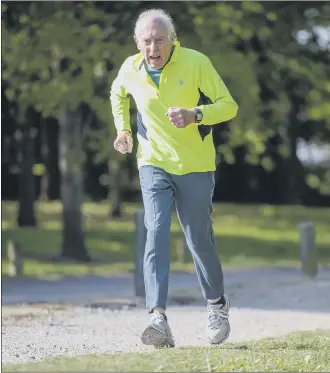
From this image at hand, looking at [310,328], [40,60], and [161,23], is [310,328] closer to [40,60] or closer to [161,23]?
[161,23]

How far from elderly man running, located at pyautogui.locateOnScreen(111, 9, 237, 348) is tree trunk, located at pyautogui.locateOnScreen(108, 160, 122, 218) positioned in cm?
2300

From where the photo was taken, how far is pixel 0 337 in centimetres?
721

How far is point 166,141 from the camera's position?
20.6 feet

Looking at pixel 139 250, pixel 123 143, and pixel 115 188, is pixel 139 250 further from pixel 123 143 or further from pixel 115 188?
pixel 115 188

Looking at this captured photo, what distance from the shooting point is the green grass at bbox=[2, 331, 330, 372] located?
5184 mm

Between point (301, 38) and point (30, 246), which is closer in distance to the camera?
point (301, 38)

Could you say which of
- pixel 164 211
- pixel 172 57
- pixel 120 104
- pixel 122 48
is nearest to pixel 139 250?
pixel 120 104

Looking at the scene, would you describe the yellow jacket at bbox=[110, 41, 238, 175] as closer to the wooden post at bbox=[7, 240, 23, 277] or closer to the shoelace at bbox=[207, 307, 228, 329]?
the shoelace at bbox=[207, 307, 228, 329]

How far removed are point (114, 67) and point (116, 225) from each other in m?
12.5

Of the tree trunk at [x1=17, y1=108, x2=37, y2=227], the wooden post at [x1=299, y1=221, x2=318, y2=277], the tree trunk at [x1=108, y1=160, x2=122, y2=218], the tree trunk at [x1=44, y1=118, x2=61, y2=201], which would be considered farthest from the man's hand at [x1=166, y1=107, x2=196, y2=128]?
the tree trunk at [x1=108, y1=160, x2=122, y2=218]

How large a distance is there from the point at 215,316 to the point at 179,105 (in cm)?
138

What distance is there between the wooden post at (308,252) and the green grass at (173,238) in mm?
3810

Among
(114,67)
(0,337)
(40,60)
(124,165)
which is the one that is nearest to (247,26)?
(114,67)

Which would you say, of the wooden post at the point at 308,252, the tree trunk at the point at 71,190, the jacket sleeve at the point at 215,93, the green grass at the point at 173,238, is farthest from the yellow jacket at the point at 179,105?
the tree trunk at the point at 71,190
